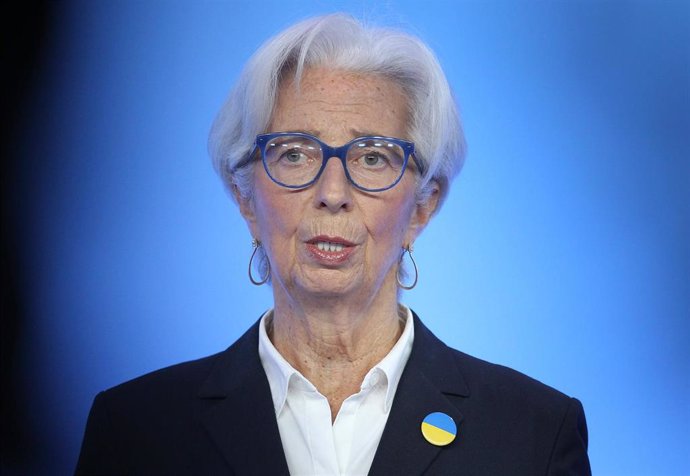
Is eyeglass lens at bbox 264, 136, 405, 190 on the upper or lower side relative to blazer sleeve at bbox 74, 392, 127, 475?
upper

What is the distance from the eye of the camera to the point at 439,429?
80.0 inches

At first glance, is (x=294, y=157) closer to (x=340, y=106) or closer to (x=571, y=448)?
(x=340, y=106)

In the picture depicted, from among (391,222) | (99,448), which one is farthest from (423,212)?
(99,448)

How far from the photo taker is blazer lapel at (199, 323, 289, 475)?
6.50ft

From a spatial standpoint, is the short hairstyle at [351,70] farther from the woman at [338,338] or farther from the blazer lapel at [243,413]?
the blazer lapel at [243,413]

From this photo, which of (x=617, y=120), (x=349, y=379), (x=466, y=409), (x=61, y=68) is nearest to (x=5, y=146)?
(x=61, y=68)

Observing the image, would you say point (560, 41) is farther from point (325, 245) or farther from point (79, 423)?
point (79, 423)

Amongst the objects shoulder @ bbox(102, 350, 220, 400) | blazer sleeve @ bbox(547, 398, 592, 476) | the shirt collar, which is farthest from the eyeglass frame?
blazer sleeve @ bbox(547, 398, 592, 476)

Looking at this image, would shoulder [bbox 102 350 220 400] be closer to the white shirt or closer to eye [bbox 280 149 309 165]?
the white shirt

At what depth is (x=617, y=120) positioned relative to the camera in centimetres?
269

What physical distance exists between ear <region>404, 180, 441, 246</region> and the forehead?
0.18 metres

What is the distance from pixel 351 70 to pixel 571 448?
983 millimetres

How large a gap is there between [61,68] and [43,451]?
1093 millimetres

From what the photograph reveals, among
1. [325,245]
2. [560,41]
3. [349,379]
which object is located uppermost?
[560,41]
